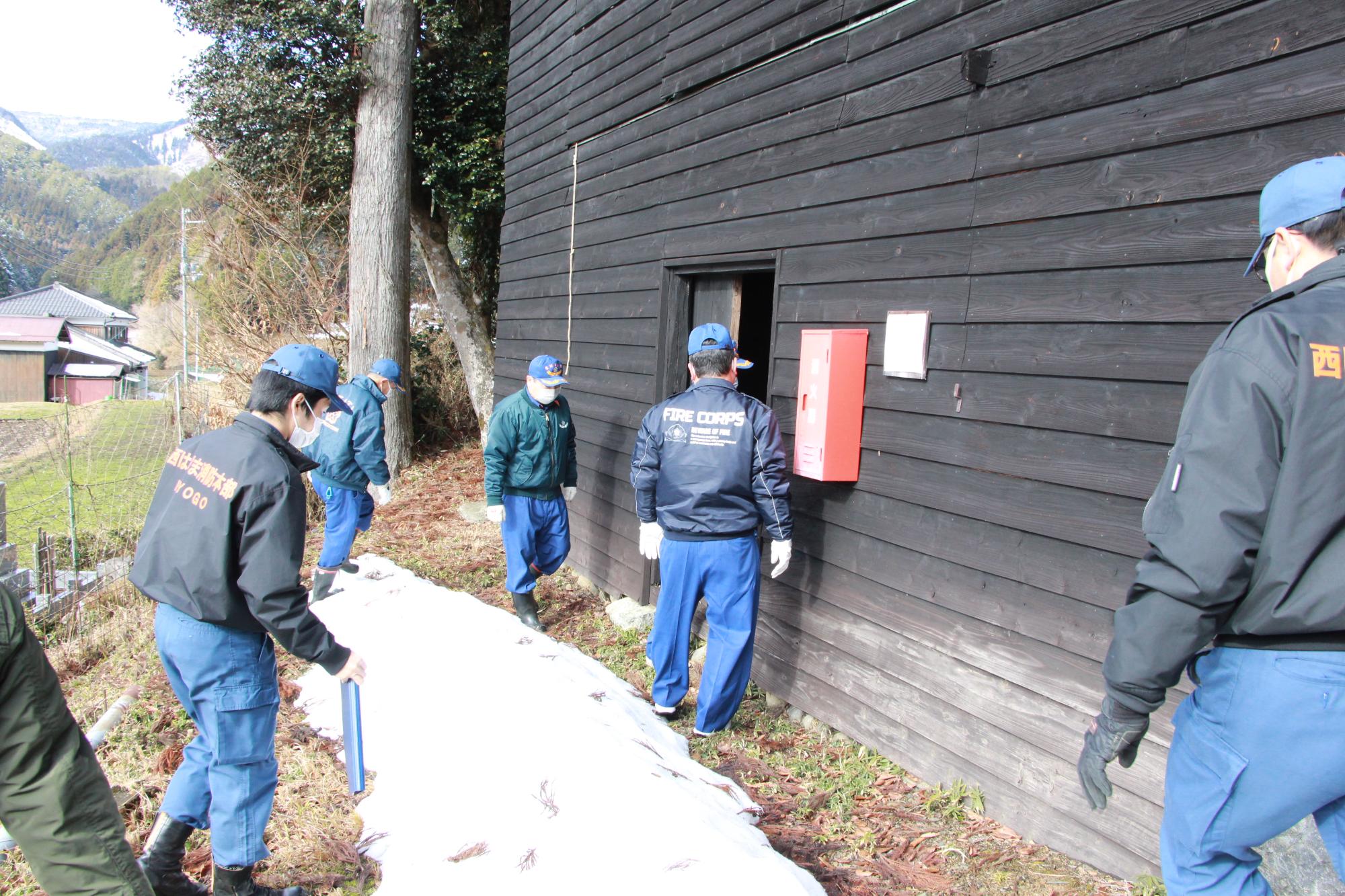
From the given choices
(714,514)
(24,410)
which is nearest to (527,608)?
(714,514)

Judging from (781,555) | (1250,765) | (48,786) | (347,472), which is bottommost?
(48,786)

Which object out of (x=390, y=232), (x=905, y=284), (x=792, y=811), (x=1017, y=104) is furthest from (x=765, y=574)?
(x=390, y=232)

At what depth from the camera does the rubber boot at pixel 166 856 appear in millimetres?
2869

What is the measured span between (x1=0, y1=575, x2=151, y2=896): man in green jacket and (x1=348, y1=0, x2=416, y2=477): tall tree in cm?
1208

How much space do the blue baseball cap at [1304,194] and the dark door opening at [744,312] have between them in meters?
3.75

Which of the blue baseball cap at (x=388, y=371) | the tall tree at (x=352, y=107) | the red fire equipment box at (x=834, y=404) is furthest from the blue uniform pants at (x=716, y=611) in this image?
the tall tree at (x=352, y=107)

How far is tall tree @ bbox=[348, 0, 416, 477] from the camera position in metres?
13.6

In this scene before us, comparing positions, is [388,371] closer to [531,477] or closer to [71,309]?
[531,477]

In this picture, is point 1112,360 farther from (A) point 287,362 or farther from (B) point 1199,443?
(A) point 287,362

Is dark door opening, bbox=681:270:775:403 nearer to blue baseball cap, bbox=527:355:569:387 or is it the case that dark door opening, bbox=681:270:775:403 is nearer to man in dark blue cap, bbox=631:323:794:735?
blue baseball cap, bbox=527:355:569:387

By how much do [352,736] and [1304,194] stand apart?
337cm

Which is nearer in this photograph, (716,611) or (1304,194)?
(1304,194)

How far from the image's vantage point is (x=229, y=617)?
2697mm

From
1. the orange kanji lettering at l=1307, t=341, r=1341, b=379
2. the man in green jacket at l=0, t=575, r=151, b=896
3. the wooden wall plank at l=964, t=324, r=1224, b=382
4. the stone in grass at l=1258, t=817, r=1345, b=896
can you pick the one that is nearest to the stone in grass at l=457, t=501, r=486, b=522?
the wooden wall plank at l=964, t=324, r=1224, b=382
